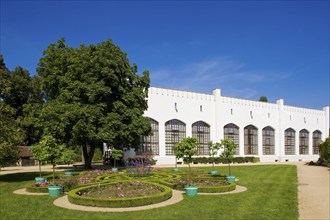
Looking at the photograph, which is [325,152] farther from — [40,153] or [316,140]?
[40,153]

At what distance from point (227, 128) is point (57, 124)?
31.7 m

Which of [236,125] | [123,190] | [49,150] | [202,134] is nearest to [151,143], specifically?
[202,134]

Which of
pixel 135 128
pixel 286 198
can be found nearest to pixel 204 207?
pixel 286 198

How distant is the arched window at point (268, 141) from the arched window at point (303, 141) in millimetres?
8991

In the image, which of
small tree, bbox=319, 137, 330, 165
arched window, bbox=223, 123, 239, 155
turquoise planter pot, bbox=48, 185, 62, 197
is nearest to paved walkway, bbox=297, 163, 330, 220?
turquoise planter pot, bbox=48, 185, 62, 197

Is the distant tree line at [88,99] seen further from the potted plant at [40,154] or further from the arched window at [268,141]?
the arched window at [268,141]

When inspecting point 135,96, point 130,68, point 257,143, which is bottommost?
point 257,143

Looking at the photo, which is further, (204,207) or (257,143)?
(257,143)

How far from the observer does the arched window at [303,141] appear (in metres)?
63.8

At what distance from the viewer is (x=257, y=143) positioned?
55.9 m

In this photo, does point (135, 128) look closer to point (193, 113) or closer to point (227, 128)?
point (193, 113)

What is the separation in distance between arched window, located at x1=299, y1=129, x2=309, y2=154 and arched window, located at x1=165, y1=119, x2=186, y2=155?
31757 millimetres

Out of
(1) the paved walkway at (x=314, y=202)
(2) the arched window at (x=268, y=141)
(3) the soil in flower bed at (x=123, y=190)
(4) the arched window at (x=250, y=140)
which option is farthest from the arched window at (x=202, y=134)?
(3) the soil in flower bed at (x=123, y=190)

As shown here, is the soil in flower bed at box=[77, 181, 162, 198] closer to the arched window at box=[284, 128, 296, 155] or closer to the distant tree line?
the distant tree line
